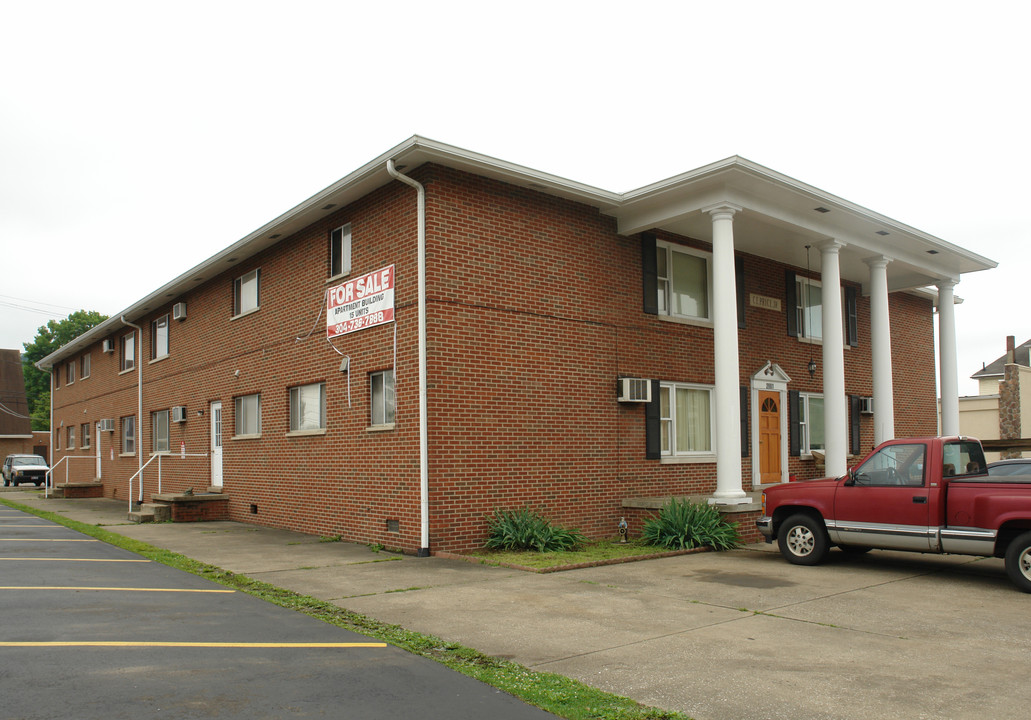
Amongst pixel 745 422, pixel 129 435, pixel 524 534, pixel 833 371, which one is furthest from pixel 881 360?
pixel 129 435

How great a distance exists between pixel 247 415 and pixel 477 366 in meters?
8.18

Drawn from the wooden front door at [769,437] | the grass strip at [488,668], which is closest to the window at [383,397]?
the grass strip at [488,668]

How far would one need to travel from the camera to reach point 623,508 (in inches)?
582

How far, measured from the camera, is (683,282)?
16.8 metres

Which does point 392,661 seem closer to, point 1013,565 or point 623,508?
point 1013,565

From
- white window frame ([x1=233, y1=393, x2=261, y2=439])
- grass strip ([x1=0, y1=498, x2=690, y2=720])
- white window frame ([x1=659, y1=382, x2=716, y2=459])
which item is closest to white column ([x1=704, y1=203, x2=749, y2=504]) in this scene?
white window frame ([x1=659, y1=382, x2=716, y2=459])

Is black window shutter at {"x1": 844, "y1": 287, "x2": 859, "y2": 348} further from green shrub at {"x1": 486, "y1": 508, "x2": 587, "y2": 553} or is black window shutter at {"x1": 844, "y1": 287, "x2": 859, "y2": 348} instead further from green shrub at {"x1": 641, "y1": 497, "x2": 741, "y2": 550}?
green shrub at {"x1": 486, "y1": 508, "x2": 587, "y2": 553}

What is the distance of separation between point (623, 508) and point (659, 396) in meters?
2.33

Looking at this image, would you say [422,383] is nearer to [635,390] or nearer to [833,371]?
[635,390]

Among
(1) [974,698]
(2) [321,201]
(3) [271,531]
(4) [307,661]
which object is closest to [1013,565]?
(1) [974,698]

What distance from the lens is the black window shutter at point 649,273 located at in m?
15.7

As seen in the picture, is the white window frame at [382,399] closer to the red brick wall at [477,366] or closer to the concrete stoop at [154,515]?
the red brick wall at [477,366]

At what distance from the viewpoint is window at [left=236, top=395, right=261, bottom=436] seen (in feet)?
60.6

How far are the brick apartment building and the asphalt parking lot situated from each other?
4.72 meters
